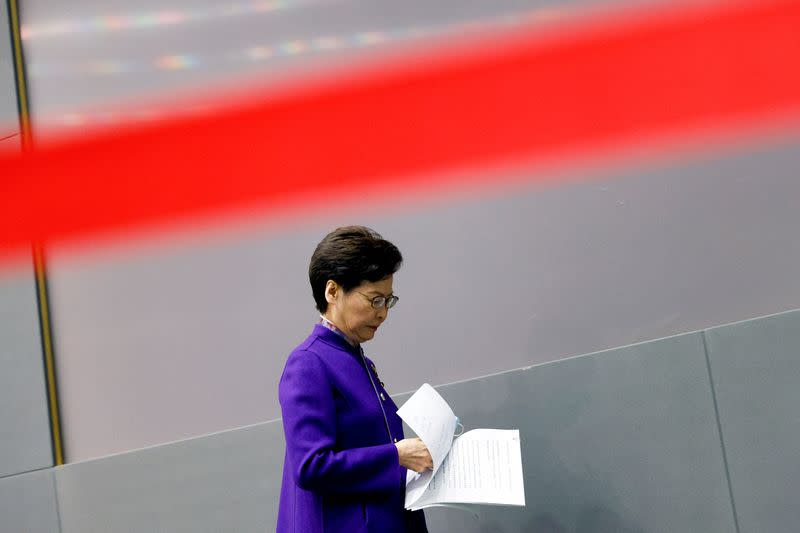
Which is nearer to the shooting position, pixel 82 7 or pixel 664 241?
pixel 664 241

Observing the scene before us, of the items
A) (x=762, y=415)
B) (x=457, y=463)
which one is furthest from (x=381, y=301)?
(x=762, y=415)

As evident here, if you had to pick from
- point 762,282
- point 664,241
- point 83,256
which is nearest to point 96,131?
point 83,256

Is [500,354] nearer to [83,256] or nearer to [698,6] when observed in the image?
[698,6]

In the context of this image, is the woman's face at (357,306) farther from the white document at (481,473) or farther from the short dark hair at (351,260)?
the white document at (481,473)

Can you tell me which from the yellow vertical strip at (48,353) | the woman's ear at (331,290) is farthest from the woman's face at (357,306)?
the yellow vertical strip at (48,353)

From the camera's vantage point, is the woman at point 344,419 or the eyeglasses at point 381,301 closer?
the woman at point 344,419

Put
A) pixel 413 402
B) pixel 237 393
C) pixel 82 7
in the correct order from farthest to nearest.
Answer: pixel 82 7 < pixel 237 393 < pixel 413 402

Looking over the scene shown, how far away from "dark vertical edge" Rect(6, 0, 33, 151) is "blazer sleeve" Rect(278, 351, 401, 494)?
4.95 ft

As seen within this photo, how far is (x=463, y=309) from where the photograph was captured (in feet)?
8.02

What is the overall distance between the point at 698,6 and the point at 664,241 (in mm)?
700

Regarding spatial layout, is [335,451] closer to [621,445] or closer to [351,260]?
[351,260]

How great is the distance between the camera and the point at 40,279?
8.81 feet

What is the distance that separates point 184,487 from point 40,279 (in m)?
0.83

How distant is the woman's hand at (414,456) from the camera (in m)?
1.77
